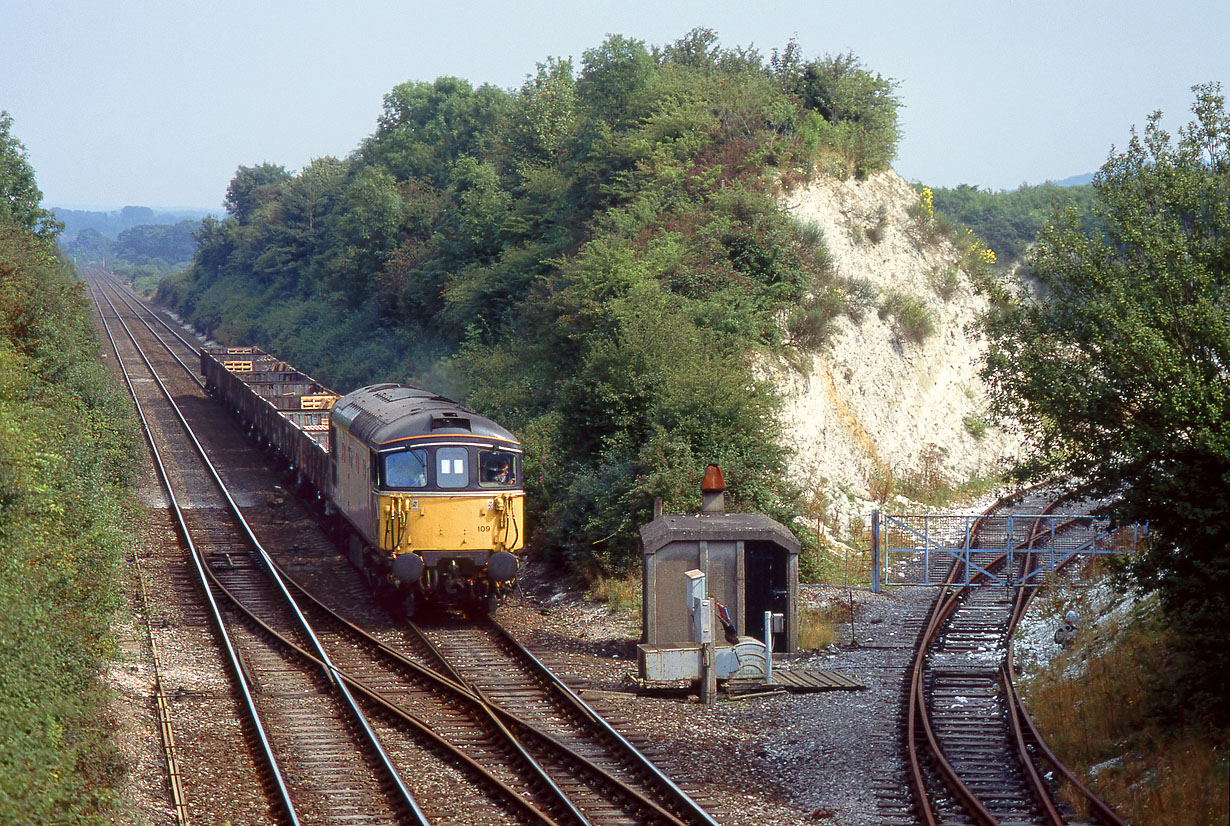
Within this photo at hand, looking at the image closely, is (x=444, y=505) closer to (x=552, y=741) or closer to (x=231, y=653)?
(x=231, y=653)

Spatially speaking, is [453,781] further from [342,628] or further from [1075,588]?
[1075,588]

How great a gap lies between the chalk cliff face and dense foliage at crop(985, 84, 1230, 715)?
A: 45.4ft

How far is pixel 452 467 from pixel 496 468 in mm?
742

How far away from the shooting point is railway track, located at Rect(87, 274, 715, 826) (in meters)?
11.5

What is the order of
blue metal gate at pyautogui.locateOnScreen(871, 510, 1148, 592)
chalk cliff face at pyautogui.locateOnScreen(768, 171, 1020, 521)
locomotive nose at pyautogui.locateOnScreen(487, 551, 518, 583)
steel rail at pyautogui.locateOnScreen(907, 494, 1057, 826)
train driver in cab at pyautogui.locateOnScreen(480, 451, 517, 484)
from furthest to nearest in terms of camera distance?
chalk cliff face at pyautogui.locateOnScreen(768, 171, 1020, 521) → blue metal gate at pyautogui.locateOnScreen(871, 510, 1148, 592) → train driver in cab at pyautogui.locateOnScreen(480, 451, 517, 484) → locomotive nose at pyautogui.locateOnScreen(487, 551, 518, 583) → steel rail at pyautogui.locateOnScreen(907, 494, 1057, 826)

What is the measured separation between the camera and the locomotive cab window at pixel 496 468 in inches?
738

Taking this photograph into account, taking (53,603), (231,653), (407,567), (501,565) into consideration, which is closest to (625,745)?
(501,565)

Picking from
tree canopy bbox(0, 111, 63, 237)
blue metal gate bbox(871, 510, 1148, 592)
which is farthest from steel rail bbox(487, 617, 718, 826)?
tree canopy bbox(0, 111, 63, 237)

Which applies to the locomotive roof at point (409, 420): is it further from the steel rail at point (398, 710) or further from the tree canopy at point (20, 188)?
the tree canopy at point (20, 188)

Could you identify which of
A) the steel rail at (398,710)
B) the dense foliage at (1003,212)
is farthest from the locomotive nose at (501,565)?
the dense foliage at (1003,212)

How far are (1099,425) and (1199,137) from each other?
3.47 meters

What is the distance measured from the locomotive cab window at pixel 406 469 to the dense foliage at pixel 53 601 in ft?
14.0

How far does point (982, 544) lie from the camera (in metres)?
24.9

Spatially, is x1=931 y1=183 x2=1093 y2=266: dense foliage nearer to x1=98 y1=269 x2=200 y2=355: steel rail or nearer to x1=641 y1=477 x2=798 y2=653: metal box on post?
x1=98 y1=269 x2=200 y2=355: steel rail
